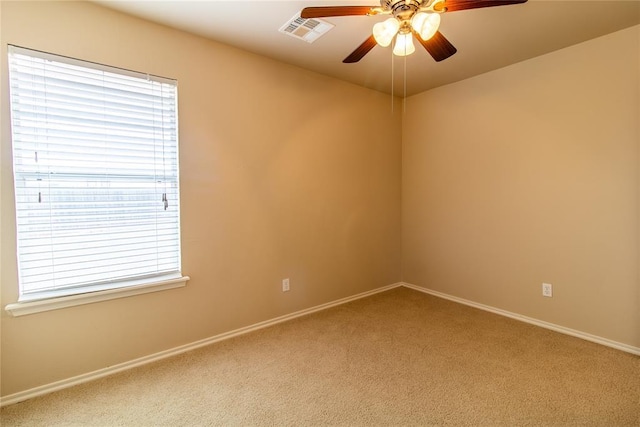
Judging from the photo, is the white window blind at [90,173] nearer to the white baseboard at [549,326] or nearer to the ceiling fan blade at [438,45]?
the ceiling fan blade at [438,45]

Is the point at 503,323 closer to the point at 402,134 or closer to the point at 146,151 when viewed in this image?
the point at 402,134

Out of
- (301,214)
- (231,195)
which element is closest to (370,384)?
(301,214)

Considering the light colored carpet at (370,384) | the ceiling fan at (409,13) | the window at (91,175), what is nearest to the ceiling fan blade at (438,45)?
the ceiling fan at (409,13)

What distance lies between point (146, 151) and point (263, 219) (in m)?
1.06

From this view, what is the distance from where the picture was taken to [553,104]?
8.86 ft

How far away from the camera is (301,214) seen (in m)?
3.05

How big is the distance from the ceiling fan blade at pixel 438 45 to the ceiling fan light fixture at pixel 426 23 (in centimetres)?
10

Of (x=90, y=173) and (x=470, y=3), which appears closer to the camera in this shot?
(x=470, y=3)

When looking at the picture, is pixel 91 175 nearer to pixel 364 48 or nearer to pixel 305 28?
pixel 305 28

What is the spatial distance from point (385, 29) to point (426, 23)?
22cm

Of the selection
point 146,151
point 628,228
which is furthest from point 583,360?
point 146,151

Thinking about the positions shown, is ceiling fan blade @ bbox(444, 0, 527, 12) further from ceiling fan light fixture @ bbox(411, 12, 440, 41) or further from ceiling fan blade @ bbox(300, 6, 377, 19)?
ceiling fan blade @ bbox(300, 6, 377, 19)

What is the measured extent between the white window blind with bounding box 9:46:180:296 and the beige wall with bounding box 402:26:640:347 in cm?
281

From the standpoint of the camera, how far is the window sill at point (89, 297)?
182 centimetres
